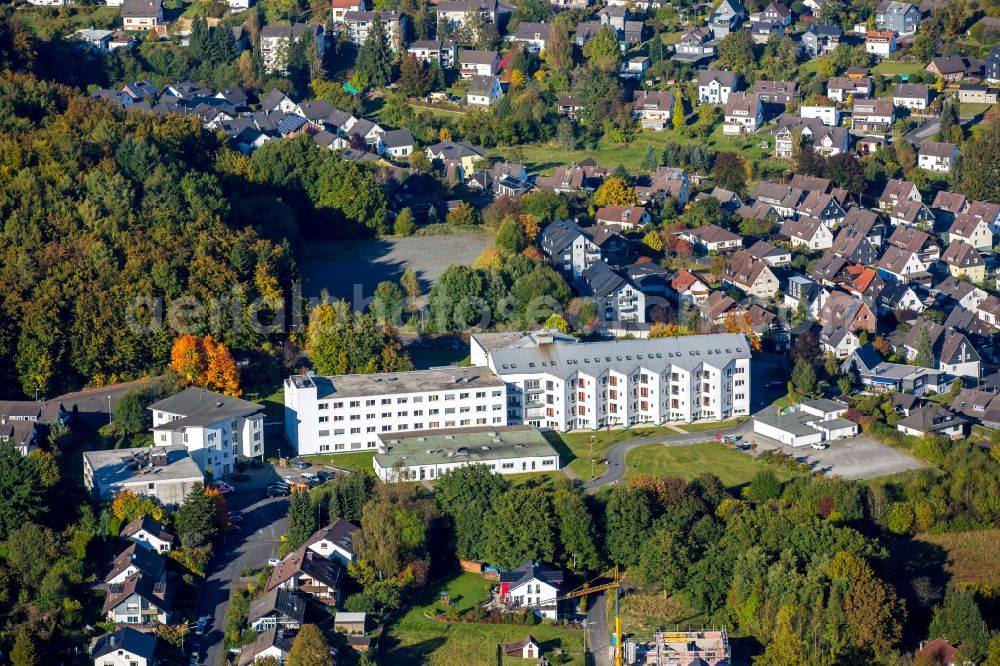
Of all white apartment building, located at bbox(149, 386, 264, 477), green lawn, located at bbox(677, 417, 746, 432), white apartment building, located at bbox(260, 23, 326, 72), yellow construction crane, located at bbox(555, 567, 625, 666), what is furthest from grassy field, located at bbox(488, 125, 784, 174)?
yellow construction crane, located at bbox(555, 567, 625, 666)

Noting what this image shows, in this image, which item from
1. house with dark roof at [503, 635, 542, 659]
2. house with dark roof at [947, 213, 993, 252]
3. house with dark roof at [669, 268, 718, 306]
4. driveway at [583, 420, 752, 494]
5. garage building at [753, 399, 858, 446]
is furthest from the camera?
house with dark roof at [947, 213, 993, 252]

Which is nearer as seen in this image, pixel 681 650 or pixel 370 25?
pixel 681 650

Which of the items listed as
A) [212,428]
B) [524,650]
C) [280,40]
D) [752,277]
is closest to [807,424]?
[752,277]

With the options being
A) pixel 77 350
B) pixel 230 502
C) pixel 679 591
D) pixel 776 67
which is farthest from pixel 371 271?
pixel 776 67

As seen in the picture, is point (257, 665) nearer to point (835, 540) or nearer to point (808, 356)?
point (835, 540)

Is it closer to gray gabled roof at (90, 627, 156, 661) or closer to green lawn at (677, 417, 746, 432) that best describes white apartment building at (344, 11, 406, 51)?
green lawn at (677, 417, 746, 432)

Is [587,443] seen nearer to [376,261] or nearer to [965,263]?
[376,261]

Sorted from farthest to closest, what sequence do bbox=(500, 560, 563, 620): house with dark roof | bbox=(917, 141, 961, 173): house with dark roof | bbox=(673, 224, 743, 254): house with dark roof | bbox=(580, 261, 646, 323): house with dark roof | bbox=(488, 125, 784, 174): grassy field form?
bbox=(488, 125, 784, 174): grassy field < bbox=(917, 141, 961, 173): house with dark roof < bbox=(673, 224, 743, 254): house with dark roof < bbox=(580, 261, 646, 323): house with dark roof < bbox=(500, 560, 563, 620): house with dark roof
